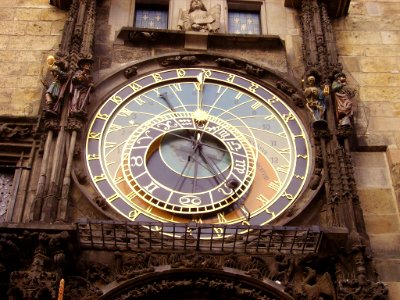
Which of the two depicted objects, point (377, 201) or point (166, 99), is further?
point (166, 99)

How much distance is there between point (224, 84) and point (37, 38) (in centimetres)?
332

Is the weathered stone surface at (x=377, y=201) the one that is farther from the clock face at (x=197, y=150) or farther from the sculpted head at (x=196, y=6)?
the sculpted head at (x=196, y=6)

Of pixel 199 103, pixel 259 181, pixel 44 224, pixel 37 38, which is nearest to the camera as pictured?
pixel 44 224

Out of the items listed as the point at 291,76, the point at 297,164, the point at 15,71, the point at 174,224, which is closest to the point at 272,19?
the point at 291,76

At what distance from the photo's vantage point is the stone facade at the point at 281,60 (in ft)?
33.6

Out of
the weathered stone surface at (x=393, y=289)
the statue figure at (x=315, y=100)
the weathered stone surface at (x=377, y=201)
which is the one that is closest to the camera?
the weathered stone surface at (x=393, y=289)

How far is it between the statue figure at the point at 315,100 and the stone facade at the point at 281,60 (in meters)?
0.51

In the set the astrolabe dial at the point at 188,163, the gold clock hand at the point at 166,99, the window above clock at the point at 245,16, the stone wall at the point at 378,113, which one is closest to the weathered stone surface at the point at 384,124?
the stone wall at the point at 378,113

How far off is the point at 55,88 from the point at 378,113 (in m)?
4.95

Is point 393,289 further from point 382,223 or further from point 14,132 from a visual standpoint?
point 14,132

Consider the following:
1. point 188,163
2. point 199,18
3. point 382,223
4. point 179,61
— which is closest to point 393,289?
point 382,223

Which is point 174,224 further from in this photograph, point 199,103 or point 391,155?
point 391,155

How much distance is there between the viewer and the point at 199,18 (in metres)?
12.6

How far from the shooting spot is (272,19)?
12.9 metres
